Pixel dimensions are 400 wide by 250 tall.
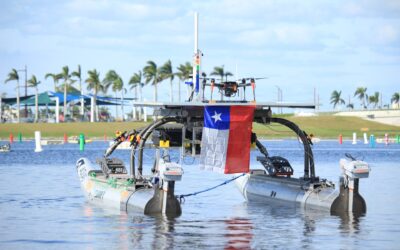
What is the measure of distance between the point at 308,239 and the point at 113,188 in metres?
10.7

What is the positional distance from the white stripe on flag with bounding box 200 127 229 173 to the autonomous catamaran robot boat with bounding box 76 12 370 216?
0.34 m

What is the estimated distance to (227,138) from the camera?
36656mm

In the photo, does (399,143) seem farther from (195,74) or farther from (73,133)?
(195,74)

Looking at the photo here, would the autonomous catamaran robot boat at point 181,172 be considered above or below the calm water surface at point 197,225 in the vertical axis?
above

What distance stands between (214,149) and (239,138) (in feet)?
3.43

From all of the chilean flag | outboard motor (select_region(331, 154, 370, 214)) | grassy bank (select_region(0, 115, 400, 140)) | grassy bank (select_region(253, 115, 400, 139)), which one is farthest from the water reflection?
grassy bank (select_region(253, 115, 400, 139))

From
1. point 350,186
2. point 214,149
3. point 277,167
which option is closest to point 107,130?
point 277,167

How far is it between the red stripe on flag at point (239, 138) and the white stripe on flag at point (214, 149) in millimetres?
192

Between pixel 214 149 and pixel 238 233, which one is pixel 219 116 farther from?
pixel 238 233

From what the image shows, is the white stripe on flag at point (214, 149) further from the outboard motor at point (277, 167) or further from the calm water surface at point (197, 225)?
the outboard motor at point (277, 167)

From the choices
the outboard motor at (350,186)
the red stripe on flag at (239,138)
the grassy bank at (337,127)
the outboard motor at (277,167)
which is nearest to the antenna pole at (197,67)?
the red stripe on flag at (239,138)

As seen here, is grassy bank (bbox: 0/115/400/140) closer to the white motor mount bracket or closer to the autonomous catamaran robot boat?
the autonomous catamaran robot boat

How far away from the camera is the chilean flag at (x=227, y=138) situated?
36469 millimetres

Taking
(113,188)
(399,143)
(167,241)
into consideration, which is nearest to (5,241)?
(167,241)
